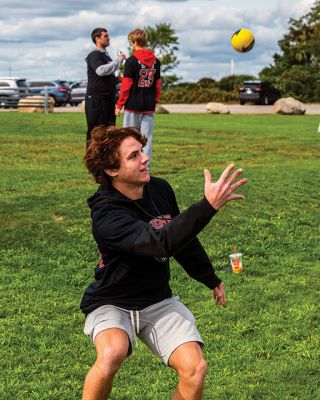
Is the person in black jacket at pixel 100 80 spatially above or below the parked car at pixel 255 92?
above

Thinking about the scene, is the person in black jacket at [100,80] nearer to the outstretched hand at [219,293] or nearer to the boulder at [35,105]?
the outstretched hand at [219,293]

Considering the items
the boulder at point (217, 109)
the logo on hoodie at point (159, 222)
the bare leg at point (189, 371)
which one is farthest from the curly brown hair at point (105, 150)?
the boulder at point (217, 109)

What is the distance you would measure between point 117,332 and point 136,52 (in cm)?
821

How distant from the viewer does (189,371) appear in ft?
11.2

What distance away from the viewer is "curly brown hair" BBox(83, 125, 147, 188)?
3.76 meters

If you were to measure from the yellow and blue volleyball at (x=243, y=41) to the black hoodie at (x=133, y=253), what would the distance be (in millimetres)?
10638

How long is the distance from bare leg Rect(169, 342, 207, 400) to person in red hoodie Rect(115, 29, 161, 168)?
7.65m

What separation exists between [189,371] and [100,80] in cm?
921

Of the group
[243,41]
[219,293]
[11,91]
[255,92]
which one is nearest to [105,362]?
[219,293]

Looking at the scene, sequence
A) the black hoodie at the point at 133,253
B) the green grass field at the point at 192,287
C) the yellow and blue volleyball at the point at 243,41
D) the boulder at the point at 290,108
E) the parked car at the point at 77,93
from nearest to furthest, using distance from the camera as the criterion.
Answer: the black hoodie at the point at 133,253 < the green grass field at the point at 192,287 < the yellow and blue volleyball at the point at 243,41 < the boulder at the point at 290,108 < the parked car at the point at 77,93

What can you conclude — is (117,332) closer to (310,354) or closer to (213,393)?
(213,393)

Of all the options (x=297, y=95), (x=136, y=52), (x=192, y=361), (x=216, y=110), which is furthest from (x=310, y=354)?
(x=297, y=95)

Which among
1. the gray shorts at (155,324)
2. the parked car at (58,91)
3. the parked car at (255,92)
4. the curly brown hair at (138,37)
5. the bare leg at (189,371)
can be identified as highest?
the curly brown hair at (138,37)

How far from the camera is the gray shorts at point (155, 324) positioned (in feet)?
11.8
